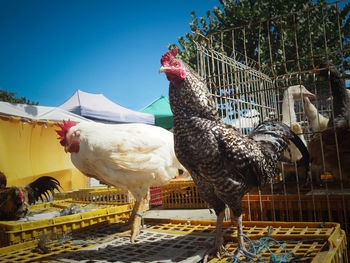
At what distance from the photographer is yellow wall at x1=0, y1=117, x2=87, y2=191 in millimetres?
5160

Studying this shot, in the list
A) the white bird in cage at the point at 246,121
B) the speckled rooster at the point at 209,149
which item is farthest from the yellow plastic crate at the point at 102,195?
the speckled rooster at the point at 209,149

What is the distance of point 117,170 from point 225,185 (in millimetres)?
1424

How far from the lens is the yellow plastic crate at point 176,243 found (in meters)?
1.67

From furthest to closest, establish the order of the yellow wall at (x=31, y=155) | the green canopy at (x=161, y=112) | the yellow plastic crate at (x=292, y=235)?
the green canopy at (x=161, y=112) → the yellow wall at (x=31, y=155) → the yellow plastic crate at (x=292, y=235)

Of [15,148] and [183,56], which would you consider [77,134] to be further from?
[183,56]

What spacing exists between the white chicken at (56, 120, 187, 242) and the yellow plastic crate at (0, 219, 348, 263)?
39cm

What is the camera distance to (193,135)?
5.61ft

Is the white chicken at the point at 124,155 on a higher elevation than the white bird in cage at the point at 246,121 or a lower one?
lower

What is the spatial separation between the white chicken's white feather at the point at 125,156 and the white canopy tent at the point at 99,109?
4425 millimetres

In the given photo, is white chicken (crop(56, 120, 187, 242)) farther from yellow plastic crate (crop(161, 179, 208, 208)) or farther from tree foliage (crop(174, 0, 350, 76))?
tree foliage (crop(174, 0, 350, 76))

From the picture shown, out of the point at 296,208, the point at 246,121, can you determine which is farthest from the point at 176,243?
the point at 246,121

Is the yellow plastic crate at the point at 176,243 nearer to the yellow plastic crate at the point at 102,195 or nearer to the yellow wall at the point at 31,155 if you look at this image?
the yellow plastic crate at the point at 102,195

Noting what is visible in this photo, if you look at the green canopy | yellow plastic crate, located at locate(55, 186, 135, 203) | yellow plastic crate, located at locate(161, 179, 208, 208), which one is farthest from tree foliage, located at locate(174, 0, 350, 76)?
yellow plastic crate, located at locate(55, 186, 135, 203)

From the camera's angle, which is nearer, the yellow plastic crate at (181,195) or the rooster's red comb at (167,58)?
the rooster's red comb at (167,58)
